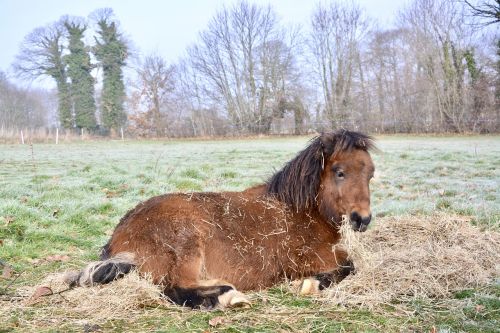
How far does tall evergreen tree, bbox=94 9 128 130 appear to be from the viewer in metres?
56.2

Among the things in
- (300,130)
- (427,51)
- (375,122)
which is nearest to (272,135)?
(300,130)

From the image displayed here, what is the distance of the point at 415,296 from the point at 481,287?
26.0 inches

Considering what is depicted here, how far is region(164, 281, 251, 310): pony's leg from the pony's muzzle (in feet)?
4.23

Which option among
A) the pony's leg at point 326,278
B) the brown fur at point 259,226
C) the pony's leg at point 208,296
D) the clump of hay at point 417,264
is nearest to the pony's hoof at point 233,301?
the pony's leg at point 208,296

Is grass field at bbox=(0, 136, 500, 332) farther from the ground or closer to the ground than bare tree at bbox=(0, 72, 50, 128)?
closer to the ground

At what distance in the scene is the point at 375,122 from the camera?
45906mm

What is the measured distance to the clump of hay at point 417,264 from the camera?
381cm

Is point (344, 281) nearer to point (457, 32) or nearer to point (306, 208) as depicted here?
point (306, 208)

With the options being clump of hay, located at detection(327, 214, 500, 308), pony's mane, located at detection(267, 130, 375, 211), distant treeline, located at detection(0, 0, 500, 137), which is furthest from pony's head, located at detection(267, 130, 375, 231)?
distant treeline, located at detection(0, 0, 500, 137)

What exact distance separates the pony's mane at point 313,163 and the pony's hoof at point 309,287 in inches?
33.6

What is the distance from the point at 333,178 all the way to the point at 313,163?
0.91 ft

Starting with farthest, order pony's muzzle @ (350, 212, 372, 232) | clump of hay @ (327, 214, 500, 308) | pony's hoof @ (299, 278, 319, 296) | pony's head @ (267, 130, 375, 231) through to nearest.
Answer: pony's head @ (267, 130, 375, 231) < pony's muzzle @ (350, 212, 372, 232) < pony's hoof @ (299, 278, 319, 296) < clump of hay @ (327, 214, 500, 308)

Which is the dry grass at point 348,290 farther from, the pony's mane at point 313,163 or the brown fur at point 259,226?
the pony's mane at point 313,163

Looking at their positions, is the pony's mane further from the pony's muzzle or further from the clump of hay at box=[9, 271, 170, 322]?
the clump of hay at box=[9, 271, 170, 322]
